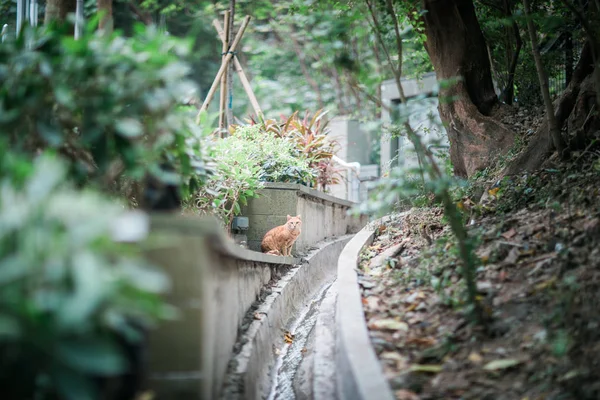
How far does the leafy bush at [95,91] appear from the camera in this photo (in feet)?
10.8

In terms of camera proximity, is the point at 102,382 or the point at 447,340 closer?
the point at 102,382

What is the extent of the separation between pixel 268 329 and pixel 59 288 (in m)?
3.78

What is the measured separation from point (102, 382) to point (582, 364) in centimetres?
260

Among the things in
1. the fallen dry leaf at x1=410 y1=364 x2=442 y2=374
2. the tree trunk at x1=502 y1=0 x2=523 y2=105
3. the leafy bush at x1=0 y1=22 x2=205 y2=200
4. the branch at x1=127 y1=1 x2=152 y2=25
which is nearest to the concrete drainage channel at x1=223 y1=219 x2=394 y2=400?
the fallen dry leaf at x1=410 y1=364 x2=442 y2=374

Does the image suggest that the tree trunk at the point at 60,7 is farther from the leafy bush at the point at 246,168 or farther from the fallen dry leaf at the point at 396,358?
the fallen dry leaf at the point at 396,358

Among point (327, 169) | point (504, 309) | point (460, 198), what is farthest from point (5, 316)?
point (327, 169)

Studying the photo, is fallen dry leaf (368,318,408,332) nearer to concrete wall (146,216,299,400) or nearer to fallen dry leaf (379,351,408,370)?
fallen dry leaf (379,351,408,370)

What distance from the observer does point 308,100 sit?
72.6 ft

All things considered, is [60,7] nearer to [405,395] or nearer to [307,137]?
[307,137]

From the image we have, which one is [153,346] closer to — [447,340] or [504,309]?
[447,340]

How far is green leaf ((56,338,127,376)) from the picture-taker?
226 cm

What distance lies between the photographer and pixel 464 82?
26.2ft

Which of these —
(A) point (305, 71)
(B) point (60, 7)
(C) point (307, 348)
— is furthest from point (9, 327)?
(A) point (305, 71)

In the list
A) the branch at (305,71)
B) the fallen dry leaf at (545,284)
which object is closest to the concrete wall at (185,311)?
the fallen dry leaf at (545,284)
